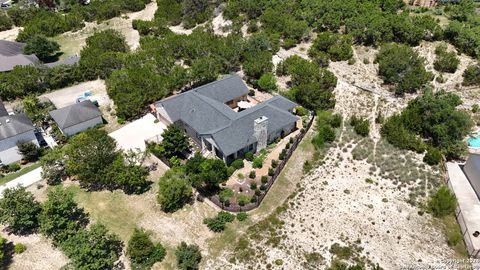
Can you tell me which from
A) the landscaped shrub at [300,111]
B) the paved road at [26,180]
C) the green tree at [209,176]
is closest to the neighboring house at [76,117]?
the paved road at [26,180]

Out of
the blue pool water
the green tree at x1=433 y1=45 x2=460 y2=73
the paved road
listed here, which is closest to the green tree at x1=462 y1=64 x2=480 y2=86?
the green tree at x1=433 y1=45 x2=460 y2=73

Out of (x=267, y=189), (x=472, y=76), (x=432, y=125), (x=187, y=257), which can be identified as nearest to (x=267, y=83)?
(x=267, y=189)

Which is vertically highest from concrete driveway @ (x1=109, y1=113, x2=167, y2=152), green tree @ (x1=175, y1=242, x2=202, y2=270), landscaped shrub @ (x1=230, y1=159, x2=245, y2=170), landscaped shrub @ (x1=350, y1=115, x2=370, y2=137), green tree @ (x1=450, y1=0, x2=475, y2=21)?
green tree @ (x1=450, y1=0, x2=475, y2=21)

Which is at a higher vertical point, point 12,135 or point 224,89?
point 224,89

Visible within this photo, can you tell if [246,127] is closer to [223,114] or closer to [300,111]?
[223,114]

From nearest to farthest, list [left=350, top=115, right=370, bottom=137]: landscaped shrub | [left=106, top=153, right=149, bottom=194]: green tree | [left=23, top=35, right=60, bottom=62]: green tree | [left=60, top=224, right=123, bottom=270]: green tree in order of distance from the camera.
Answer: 1. [left=60, top=224, right=123, bottom=270]: green tree
2. [left=106, top=153, right=149, bottom=194]: green tree
3. [left=350, top=115, right=370, bottom=137]: landscaped shrub
4. [left=23, top=35, right=60, bottom=62]: green tree

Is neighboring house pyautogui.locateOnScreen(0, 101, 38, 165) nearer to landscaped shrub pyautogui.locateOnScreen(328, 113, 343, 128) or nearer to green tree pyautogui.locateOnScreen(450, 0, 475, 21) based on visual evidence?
landscaped shrub pyautogui.locateOnScreen(328, 113, 343, 128)
